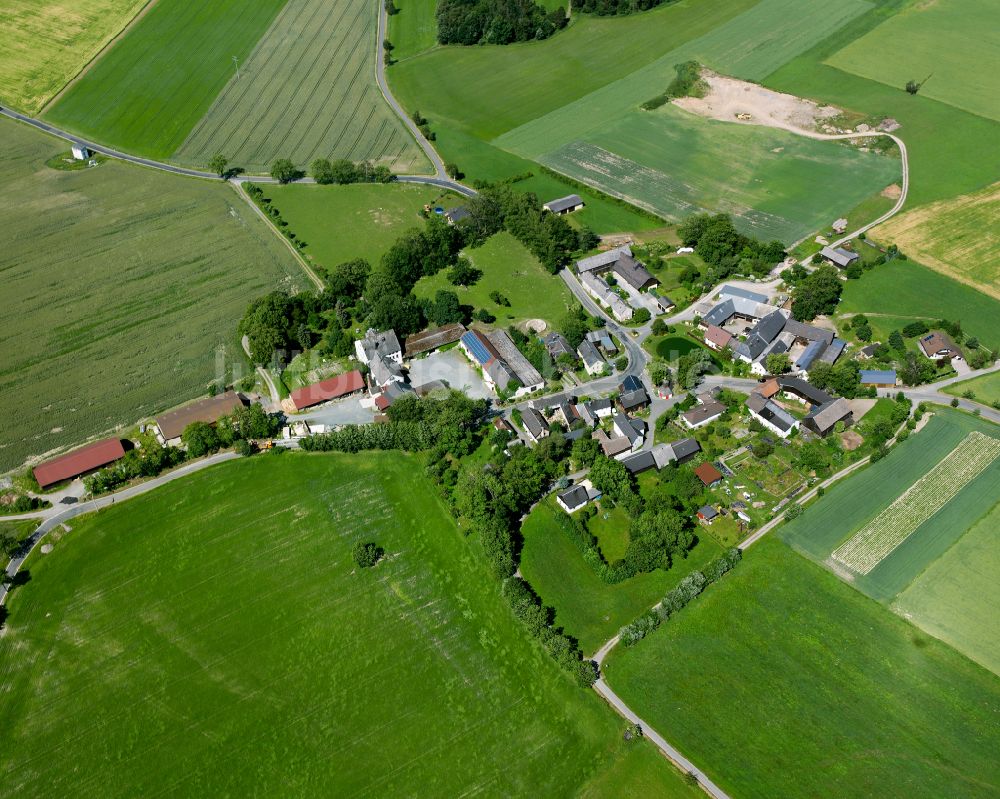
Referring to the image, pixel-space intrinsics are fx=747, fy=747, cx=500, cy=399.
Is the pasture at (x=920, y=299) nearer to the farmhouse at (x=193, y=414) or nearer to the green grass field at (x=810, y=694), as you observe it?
the green grass field at (x=810, y=694)

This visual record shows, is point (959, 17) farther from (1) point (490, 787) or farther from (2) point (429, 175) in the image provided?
(1) point (490, 787)

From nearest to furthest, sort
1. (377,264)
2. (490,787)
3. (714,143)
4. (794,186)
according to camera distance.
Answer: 1. (490,787)
2. (377,264)
3. (794,186)
4. (714,143)

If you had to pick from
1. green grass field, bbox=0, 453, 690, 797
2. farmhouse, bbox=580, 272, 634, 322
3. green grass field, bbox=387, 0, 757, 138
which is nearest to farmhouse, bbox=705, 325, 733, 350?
farmhouse, bbox=580, 272, 634, 322

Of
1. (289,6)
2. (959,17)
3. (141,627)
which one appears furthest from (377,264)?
(959,17)

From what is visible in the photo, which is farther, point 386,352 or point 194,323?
point 194,323

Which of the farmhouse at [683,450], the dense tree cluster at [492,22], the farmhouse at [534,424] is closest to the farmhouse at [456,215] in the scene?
the farmhouse at [534,424]

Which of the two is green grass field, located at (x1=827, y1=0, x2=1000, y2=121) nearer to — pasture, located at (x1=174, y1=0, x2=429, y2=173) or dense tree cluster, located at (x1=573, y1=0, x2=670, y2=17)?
dense tree cluster, located at (x1=573, y1=0, x2=670, y2=17)

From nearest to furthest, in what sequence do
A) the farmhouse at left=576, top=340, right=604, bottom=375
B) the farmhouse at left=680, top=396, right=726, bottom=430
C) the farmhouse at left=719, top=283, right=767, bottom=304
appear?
the farmhouse at left=680, top=396, right=726, bottom=430, the farmhouse at left=576, top=340, right=604, bottom=375, the farmhouse at left=719, top=283, right=767, bottom=304
